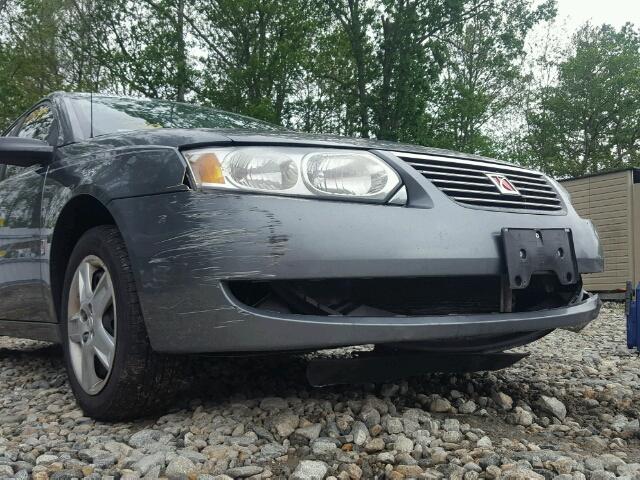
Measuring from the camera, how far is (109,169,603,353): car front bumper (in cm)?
194

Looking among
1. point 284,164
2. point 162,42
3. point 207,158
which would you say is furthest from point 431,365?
point 162,42

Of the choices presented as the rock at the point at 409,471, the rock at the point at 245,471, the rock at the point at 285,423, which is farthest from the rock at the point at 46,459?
the rock at the point at 409,471

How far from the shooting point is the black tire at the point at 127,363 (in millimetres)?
2164

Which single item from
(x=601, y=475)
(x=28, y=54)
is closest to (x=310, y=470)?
(x=601, y=475)

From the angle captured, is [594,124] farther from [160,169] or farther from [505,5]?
[160,169]

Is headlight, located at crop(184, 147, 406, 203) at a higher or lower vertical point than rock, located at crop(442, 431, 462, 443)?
higher

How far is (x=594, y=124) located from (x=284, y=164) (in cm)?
3429

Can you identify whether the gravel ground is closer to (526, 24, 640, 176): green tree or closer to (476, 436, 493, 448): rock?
(476, 436, 493, 448): rock

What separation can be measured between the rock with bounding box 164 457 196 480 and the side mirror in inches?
63.2

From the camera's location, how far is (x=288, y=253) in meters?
1.92

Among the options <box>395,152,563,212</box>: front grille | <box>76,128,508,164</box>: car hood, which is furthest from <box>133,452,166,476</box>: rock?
<box>395,152,563,212</box>: front grille

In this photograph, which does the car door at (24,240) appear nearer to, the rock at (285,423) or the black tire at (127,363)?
the black tire at (127,363)

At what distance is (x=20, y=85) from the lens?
1984 centimetres

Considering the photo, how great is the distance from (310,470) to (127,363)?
2.50ft
